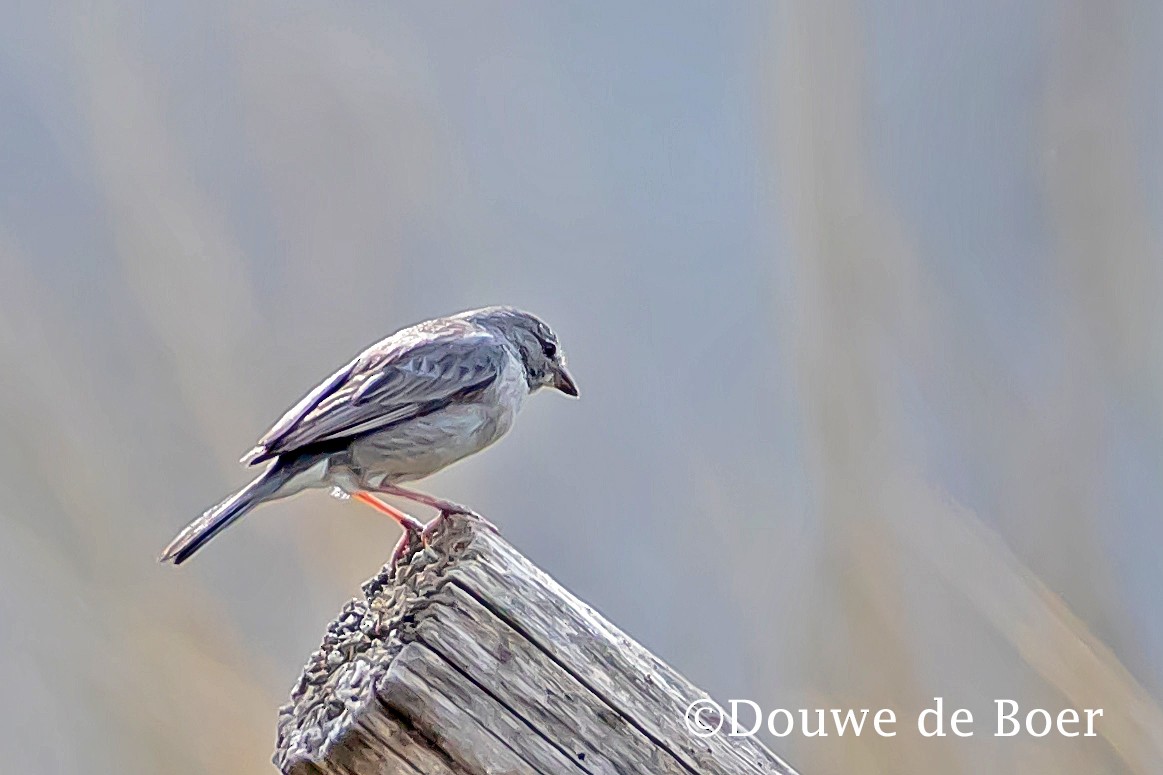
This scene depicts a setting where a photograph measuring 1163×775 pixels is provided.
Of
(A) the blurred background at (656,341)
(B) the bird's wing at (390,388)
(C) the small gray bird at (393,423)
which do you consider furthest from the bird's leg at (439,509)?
(A) the blurred background at (656,341)

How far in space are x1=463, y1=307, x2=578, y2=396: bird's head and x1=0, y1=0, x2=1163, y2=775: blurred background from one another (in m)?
0.92

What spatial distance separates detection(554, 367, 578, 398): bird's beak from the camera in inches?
83.7

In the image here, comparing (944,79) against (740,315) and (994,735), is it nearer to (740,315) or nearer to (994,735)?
(740,315)

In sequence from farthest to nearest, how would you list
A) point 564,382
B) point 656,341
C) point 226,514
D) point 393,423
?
point 656,341, point 564,382, point 393,423, point 226,514

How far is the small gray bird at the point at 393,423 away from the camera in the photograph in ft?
5.43

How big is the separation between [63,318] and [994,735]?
2.62m

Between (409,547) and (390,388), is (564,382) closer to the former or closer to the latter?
(390,388)

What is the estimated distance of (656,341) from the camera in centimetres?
331

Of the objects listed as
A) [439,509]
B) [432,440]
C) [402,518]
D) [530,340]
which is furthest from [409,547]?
[530,340]

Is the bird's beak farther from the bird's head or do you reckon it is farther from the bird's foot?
the bird's foot

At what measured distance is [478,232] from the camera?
3.31m

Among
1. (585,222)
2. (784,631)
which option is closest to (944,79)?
(585,222)

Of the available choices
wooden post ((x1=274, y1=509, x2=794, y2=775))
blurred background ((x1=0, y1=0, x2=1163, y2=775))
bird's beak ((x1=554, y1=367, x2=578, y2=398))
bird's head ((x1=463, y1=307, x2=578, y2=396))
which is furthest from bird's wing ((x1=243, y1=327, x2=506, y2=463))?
blurred background ((x1=0, y1=0, x2=1163, y2=775))

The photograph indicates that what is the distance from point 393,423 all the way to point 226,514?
272 mm
